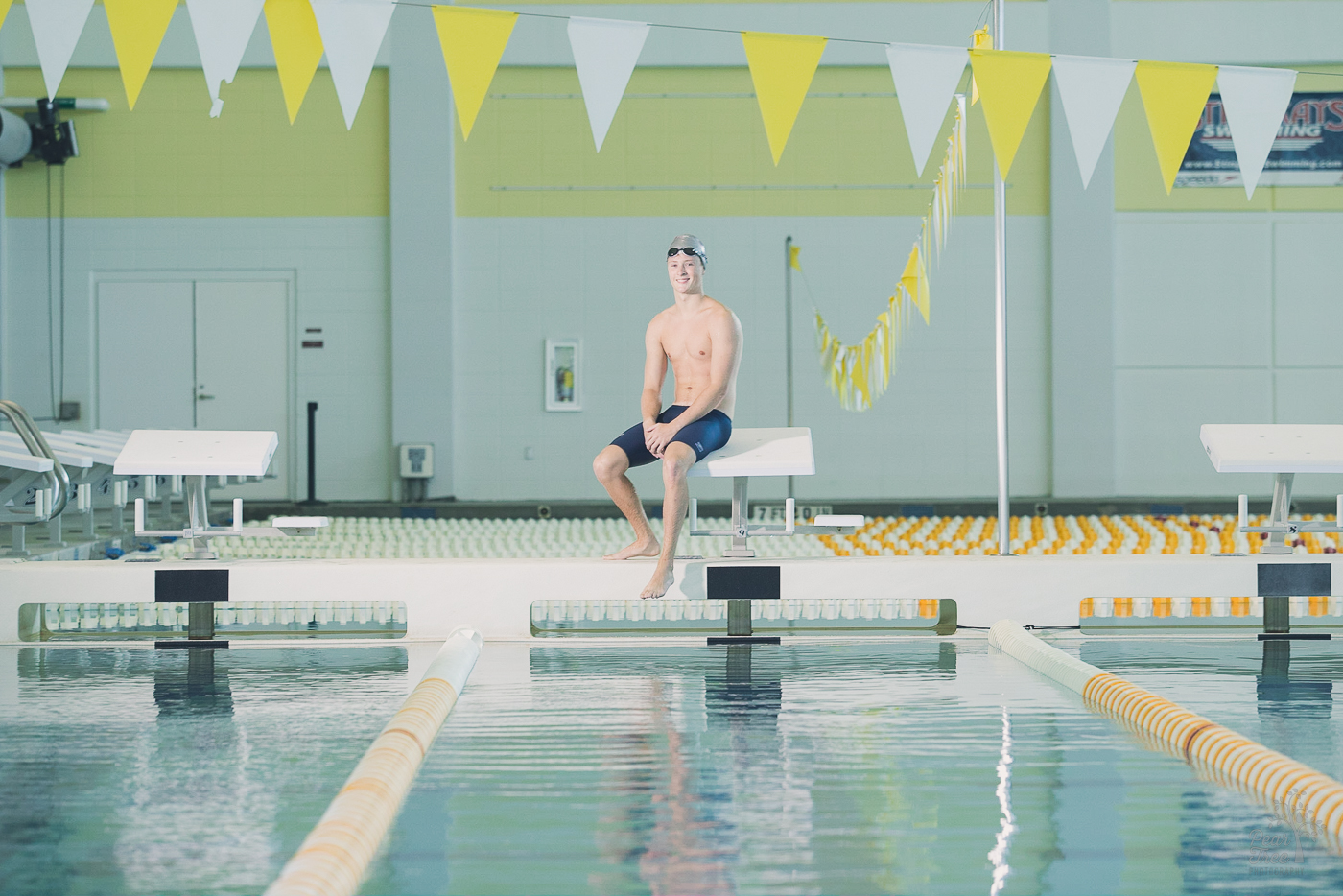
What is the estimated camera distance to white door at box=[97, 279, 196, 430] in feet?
42.1

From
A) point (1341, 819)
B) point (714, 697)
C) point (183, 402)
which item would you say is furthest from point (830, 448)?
point (1341, 819)

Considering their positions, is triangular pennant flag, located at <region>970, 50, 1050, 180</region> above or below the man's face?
above

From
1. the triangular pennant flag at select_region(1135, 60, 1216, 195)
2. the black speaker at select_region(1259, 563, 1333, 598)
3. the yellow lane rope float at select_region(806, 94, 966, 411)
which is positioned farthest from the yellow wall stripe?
the black speaker at select_region(1259, 563, 1333, 598)

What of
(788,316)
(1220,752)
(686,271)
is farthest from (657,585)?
(788,316)

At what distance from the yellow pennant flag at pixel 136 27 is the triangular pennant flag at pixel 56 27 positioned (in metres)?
0.10

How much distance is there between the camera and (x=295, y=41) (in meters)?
4.27

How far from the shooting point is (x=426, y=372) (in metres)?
12.6

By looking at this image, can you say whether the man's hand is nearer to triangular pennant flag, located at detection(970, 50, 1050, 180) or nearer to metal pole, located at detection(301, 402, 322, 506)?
triangular pennant flag, located at detection(970, 50, 1050, 180)

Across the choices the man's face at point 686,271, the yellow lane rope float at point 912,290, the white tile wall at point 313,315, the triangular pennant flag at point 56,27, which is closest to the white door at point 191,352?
the white tile wall at point 313,315

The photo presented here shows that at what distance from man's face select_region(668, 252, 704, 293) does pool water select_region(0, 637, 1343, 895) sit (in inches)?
56.3

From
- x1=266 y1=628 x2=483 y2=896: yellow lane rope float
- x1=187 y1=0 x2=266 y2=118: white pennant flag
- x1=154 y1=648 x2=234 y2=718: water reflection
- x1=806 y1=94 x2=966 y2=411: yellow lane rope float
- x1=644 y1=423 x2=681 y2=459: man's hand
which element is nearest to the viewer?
x1=266 y1=628 x2=483 y2=896: yellow lane rope float

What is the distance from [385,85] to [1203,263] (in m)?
8.89

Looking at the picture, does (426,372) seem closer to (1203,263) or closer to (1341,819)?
(1203,263)

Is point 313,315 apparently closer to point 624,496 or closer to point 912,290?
point 912,290
